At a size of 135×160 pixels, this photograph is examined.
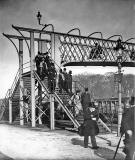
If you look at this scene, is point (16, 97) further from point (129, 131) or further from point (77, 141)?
point (129, 131)

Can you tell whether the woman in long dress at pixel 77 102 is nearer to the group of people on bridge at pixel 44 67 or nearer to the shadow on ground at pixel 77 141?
the group of people on bridge at pixel 44 67

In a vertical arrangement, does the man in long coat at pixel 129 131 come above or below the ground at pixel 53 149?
above

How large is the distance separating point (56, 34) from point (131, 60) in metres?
16.0

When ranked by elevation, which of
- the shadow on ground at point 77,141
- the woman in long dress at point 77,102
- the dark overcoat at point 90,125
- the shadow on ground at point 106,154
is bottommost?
the shadow on ground at point 77,141

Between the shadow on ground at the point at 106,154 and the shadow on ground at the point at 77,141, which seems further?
the shadow on ground at the point at 77,141

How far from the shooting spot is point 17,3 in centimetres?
994

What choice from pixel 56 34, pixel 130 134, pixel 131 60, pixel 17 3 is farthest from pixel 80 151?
pixel 131 60

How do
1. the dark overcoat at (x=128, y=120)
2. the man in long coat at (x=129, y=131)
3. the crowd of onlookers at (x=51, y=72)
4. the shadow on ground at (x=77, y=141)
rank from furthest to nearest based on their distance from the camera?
the crowd of onlookers at (x=51, y=72) → the shadow on ground at (x=77, y=141) → the dark overcoat at (x=128, y=120) → the man in long coat at (x=129, y=131)

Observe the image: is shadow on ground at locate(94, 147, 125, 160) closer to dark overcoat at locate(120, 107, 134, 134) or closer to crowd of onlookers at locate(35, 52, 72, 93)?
dark overcoat at locate(120, 107, 134, 134)

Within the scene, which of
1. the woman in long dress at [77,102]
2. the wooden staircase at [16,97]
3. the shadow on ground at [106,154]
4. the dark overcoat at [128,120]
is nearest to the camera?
the dark overcoat at [128,120]

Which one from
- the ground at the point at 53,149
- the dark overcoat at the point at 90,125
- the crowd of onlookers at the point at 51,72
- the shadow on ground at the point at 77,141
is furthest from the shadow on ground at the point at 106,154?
the crowd of onlookers at the point at 51,72

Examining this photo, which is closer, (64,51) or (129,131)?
(129,131)

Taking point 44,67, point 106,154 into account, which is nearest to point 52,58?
point 44,67

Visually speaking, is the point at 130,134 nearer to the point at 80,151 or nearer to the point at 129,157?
the point at 129,157
